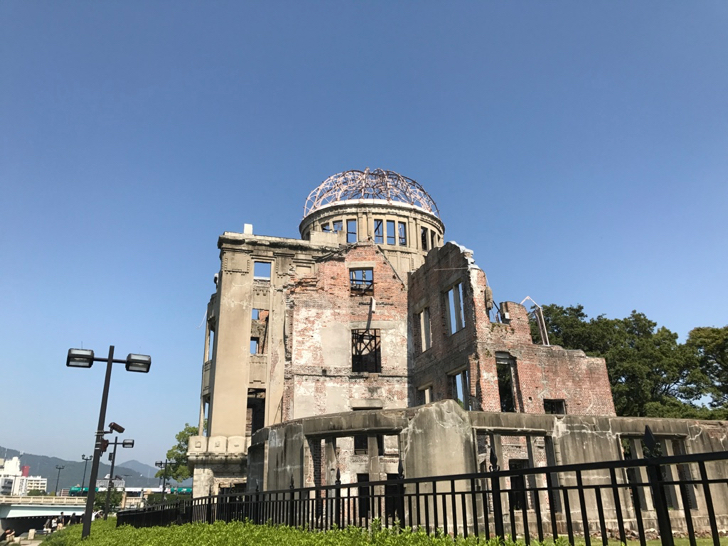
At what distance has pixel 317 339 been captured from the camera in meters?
29.7

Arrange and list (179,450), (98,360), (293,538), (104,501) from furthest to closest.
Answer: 1. (104,501)
2. (179,450)
3. (98,360)
4. (293,538)

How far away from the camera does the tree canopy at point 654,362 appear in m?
34.9

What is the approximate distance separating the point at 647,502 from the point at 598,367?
9063 millimetres

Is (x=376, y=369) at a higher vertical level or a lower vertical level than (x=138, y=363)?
higher

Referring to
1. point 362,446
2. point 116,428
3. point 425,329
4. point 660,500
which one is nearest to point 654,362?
point 425,329

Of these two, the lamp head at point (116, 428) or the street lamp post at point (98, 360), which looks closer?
the street lamp post at point (98, 360)

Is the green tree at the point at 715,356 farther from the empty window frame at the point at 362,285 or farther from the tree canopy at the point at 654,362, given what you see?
the empty window frame at the point at 362,285

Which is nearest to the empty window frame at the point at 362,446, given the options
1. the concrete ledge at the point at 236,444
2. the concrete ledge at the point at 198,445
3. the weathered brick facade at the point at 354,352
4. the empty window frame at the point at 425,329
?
the weathered brick facade at the point at 354,352

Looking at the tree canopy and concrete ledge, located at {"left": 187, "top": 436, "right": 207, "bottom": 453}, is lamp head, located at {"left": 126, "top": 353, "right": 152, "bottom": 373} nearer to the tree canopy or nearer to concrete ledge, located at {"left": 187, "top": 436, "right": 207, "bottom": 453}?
concrete ledge, located at {"left": 187, "top": 436, "right": 207, "bottom": 453}

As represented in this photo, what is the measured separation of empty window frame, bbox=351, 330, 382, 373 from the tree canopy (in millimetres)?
13022

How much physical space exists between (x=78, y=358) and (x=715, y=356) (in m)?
38.2

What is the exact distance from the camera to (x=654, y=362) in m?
36.2

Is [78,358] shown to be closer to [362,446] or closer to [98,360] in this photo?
[98,360]

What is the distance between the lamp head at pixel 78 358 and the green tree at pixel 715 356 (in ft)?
122
